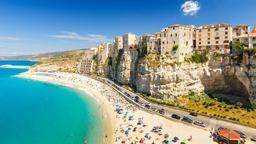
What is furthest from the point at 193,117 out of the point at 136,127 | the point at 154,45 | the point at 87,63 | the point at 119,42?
the point at 87,63

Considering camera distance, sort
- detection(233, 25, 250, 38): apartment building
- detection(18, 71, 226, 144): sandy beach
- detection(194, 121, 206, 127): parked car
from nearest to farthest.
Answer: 1. detection(18, 71, 226, 144): sandy beach
2. detection(194, 121, 206, 127): parked car
3. detection(233, 25, 250, 38): apartment building

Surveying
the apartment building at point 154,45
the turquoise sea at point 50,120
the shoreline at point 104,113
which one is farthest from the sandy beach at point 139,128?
the apartment building at point 154,45

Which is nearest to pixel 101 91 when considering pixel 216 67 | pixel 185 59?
pixel 185 59

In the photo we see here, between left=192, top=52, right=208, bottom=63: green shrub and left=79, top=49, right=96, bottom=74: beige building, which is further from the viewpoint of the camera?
left=79, top=49, right=96, bottom=74: beige building

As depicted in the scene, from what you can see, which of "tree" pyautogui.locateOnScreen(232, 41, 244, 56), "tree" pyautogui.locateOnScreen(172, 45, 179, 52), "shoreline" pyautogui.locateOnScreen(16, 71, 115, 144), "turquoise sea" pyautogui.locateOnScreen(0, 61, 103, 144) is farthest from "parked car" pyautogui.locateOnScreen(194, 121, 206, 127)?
"tree" pyautogui.locateOnScreen(172, 45, 179, 52)

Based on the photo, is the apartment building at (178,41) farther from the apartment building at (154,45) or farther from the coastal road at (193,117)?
the coastal road at (193,117)

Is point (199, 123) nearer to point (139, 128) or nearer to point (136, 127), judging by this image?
point (139, 128)

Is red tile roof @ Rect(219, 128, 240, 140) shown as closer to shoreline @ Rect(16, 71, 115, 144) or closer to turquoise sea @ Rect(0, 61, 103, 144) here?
shoreline @ Rect(16, 71, 115, 144)
